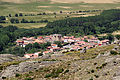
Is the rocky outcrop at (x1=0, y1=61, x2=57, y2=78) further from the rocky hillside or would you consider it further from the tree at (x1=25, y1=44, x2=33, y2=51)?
the tree at (x1=25, y1=44, x2=33, y2=51)

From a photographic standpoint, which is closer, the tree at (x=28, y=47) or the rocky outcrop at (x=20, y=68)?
the rocky outcrop at (x=20, y=68)

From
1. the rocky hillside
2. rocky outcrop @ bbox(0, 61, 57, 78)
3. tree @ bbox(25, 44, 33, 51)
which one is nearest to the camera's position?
the rocky hillside

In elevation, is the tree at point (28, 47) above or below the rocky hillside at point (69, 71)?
below

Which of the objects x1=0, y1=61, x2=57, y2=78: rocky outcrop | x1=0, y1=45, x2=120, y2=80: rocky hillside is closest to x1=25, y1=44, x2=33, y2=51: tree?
x1=0, y1=45, x2=120, y2=80: rocky hillside

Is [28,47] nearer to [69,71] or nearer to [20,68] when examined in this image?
[20,68]

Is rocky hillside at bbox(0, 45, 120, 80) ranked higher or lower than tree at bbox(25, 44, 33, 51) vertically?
higher

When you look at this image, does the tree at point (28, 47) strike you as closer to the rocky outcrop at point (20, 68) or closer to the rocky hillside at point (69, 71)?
the rocky hillside at point (69, 71)

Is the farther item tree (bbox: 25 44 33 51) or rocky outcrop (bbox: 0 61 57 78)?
tree (bbox: 25 44 33 51)

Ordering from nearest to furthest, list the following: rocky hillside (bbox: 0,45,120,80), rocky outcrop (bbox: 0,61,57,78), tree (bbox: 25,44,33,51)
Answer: rocky hillside (bbox: 0,45,120,80)
rocky outcrop (bbox: 0,61,57,78)
tree (bbox: 25,44,33,51)

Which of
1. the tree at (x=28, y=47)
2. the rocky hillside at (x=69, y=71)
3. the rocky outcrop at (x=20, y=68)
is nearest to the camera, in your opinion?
the rocky hillside at (x=69, y=71)

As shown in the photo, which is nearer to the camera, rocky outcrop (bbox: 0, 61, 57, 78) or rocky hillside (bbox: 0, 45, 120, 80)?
rocky hillside (bbox: 0, 45, 120, 80)

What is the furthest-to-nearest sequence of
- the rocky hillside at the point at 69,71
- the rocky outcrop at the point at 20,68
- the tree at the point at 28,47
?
the tree at the point at 28,47, the rocky outcrop at the point at 20,68, the rocky hillside at the point at 69,71

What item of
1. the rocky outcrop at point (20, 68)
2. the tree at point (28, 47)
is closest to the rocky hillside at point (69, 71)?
the rocky outcrop at point (20, 68)
